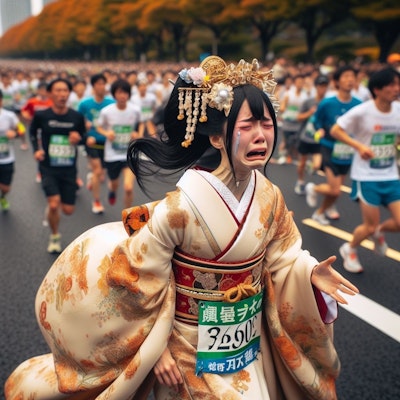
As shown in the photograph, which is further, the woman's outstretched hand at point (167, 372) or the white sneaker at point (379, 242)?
the white sneaker at point (379, 242)

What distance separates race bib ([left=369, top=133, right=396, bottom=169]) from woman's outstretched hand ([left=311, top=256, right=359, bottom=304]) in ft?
9.39

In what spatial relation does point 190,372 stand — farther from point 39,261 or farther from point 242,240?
point 39,261

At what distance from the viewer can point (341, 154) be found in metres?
6.70

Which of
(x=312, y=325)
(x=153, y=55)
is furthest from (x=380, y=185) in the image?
(x=153, y=55)

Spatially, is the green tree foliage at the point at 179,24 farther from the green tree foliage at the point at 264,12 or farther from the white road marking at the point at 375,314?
the white road marking at the point at 375,314

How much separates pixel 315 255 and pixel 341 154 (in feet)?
4.71

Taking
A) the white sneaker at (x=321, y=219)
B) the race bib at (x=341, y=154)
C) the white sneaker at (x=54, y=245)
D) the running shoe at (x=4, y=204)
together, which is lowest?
the running shoe at (x=4, y=204)

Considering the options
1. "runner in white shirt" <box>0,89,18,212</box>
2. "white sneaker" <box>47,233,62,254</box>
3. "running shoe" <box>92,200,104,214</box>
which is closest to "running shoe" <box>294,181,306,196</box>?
"running shoe" <box>92,200,104,214</box>

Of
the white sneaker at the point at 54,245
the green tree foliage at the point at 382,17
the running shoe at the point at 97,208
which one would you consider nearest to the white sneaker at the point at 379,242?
the white sneaker at the point at 54,245

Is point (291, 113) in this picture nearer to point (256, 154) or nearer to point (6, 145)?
point (6, 145)

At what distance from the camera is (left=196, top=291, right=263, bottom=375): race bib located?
8.01 feet

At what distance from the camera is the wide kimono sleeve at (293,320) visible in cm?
258

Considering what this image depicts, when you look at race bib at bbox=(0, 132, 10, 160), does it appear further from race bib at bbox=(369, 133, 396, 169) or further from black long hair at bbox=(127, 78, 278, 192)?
black long hair at bbox=(127, 78, 278, 192)

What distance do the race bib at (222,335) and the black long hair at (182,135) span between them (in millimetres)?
631
